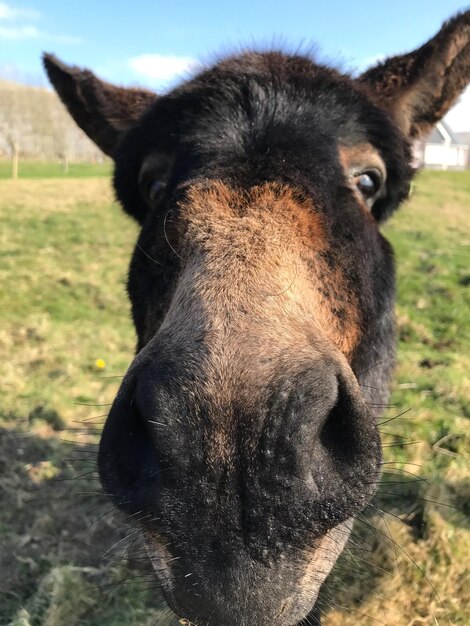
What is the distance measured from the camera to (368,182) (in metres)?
3.04

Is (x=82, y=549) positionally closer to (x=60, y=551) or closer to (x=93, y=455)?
(x=60, y=551)

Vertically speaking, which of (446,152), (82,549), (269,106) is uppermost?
(446,152)

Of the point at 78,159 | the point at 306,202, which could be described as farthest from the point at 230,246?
the point at 78,159

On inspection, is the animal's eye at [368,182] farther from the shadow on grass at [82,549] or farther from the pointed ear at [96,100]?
the pointed ear at [96,100]

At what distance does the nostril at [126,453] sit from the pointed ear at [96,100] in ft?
10.0

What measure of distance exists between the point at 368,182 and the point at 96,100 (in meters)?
2.51

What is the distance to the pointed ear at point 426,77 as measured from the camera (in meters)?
3.52

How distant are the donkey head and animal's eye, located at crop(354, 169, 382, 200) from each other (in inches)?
0.4

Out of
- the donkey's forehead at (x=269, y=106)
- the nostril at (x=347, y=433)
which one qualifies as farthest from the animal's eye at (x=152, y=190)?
the nostril at (x=347, y=433)

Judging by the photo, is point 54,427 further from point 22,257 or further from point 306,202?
point 22,257

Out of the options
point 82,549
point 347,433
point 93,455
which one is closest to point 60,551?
point 82,549

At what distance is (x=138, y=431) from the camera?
1774 mm

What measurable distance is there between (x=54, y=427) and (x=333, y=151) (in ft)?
14.8

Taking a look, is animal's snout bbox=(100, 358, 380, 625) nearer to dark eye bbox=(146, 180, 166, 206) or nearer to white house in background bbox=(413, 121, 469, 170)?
dark eye bbox=(146, 180, 166, 206)
